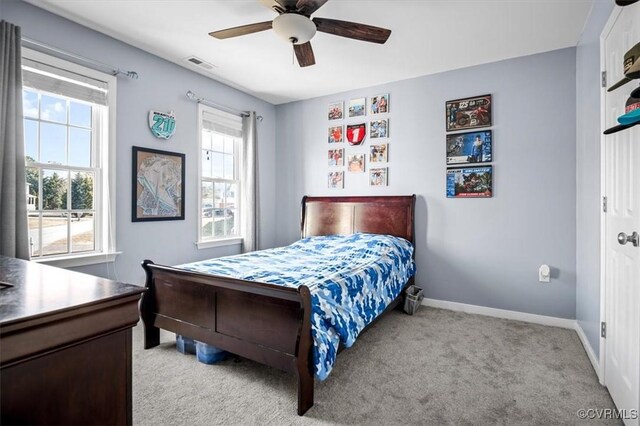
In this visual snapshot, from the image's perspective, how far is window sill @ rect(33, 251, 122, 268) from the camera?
2.57 m

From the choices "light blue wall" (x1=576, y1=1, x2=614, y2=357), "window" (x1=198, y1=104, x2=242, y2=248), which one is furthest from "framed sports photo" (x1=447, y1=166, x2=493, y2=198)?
"window" (x1=198, y1=104, x2=242, y2=248)

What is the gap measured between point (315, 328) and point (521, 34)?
3066 mm

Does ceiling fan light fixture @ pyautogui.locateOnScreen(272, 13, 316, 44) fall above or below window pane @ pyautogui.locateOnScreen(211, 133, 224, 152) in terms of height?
above

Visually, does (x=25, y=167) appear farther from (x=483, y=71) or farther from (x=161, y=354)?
(x=483, y=71)

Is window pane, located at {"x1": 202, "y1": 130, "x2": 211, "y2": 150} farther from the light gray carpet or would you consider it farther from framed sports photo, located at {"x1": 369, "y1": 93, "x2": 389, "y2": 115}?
the light gray carpet

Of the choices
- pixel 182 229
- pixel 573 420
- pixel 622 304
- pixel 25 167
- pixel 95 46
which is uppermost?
pixel 95 46

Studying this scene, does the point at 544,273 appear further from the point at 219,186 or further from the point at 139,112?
the point at 139,112

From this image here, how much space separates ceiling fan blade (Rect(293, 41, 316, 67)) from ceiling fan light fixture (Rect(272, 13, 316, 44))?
250 mm

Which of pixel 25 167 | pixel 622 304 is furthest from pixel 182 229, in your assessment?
pixel 622 304

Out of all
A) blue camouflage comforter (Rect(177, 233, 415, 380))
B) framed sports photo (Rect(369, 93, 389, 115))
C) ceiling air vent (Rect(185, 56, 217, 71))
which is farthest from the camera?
framed sports photo (Rect(369, 93, 389, 115))

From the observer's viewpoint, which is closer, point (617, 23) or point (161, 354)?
point (617, 23)

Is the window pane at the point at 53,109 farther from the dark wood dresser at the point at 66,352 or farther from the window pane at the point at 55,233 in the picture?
the dark wood dresser at the point at 66,352

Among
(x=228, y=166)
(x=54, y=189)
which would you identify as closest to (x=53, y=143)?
Result: (x=54, y=189)

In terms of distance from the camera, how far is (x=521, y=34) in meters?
2.89
